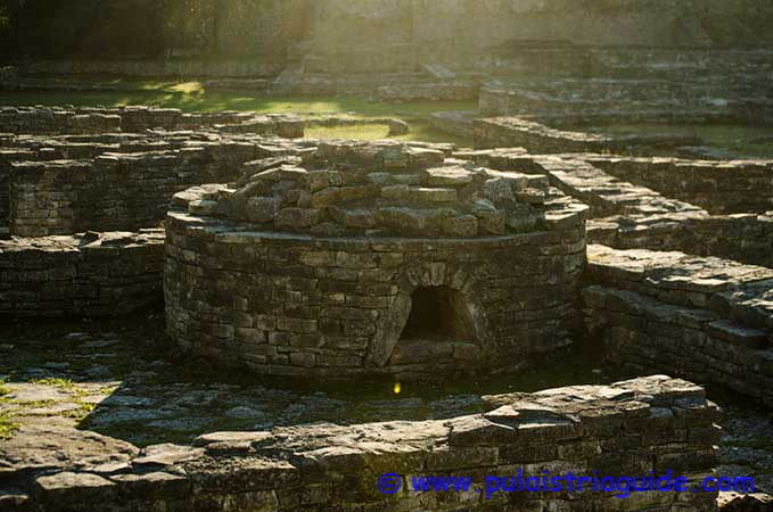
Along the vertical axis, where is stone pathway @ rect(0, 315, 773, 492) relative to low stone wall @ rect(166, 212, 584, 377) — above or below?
below

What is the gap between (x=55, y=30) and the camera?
4419 centimetres

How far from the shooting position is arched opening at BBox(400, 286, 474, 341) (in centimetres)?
1026

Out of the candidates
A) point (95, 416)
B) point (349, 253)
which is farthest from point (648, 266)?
point (95, 416)

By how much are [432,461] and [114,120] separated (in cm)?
1797

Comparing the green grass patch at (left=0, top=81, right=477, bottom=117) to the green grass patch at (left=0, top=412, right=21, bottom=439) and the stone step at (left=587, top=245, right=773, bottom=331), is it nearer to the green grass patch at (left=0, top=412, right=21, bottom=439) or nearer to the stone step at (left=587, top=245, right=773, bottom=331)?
the stone step at (left=587, top=245, right=773, bottom=331)

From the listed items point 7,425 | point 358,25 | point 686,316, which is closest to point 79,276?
point 7,425

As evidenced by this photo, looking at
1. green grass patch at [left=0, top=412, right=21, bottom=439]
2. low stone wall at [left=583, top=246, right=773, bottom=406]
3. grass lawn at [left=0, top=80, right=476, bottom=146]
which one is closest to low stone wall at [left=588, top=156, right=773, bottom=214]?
low stone wall at [left=583, top=246, right=773, bottom=406]

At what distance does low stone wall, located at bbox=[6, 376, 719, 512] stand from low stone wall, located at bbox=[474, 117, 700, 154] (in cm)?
1275

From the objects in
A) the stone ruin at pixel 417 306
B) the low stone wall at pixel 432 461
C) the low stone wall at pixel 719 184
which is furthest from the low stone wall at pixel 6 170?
the low stone wall at pixel 432 461

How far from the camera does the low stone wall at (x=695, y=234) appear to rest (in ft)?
41.5

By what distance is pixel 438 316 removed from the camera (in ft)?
35.3

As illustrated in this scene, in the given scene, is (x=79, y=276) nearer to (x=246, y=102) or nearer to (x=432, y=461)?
(x=432, y=461)

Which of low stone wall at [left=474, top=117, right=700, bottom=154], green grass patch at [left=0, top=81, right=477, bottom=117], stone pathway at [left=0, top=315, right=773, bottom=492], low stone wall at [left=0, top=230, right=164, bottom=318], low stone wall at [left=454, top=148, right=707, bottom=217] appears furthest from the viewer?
green grass patch at [left=0, top=81, right=477, bottom=117]

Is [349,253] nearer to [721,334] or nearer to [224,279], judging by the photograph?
[224,279]
